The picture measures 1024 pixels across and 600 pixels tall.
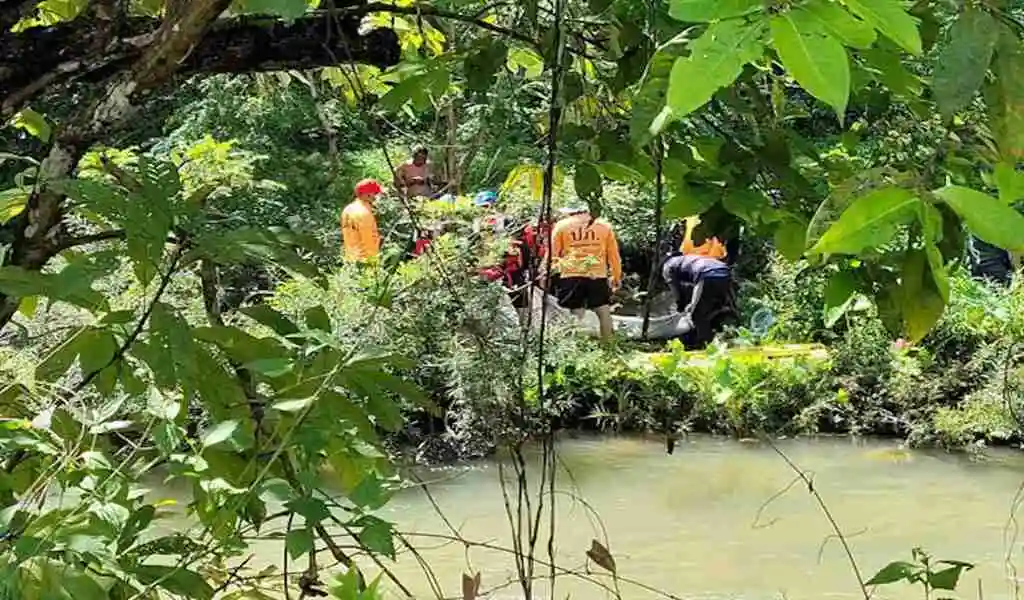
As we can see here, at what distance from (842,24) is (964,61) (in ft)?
0.53

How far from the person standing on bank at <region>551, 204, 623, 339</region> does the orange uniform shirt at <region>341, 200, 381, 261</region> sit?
1.17 metres

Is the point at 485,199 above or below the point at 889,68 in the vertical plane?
below

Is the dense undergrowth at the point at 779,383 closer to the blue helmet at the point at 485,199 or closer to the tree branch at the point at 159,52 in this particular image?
the blue helmet at the point at 485,199

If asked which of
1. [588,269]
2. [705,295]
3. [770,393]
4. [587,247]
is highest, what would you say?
[587,247]

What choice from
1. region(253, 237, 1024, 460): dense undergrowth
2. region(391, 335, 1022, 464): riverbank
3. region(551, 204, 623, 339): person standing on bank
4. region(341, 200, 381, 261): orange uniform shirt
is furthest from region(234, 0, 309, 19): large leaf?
region(551, 204, 623, 339): person standing on bank

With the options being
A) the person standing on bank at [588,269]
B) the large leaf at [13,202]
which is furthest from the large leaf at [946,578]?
the person standing on bank at [588,269]

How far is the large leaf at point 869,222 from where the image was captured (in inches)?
33.2

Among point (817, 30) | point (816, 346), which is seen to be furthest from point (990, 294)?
point (817, 30)

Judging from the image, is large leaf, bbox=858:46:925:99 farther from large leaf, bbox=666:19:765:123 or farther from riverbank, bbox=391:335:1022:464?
riverbank, bbox=391:335:1022:464

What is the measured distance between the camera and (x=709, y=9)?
2.55 feet

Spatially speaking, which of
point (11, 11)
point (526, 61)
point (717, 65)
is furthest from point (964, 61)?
point (526, 61)

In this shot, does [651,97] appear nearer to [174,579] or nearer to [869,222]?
[869,222]

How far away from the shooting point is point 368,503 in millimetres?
1395

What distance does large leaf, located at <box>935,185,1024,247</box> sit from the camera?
2.76ft
